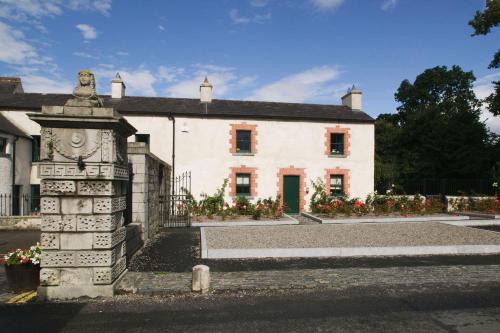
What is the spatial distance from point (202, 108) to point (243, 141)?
3479mm

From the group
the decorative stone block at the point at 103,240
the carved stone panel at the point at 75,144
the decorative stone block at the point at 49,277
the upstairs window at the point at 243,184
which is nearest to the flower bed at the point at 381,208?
the upstairs window at the point at 243,184

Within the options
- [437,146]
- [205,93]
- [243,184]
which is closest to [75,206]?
[243,184]

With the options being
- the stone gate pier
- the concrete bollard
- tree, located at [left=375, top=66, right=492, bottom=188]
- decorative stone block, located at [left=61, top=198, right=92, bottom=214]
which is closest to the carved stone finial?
the stone gate pier

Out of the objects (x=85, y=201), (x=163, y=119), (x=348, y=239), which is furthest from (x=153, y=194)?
(x=163, y=119)

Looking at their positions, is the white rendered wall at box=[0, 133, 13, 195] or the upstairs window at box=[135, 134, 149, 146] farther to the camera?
the upstairs window at box=[135, 134, 149, 146]

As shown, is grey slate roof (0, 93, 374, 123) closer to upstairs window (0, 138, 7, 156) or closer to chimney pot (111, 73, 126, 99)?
chimney pot (111, 73, 126, 99)

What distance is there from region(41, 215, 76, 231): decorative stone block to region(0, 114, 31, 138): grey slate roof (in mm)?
13181

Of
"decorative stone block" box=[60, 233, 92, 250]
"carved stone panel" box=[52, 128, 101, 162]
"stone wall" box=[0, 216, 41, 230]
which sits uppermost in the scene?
"carved stone panel" box=[52, 128, 101, 162]

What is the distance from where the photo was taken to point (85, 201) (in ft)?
19.3

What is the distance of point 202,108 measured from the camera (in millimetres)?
21047

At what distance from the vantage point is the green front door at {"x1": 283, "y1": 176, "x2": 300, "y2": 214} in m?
20.7

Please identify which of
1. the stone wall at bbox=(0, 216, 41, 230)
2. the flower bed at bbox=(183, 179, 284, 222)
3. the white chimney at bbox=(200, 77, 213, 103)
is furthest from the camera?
the white chimney at bbox=(200, 77, 213, 103)

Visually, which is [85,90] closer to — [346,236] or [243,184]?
[346,236]

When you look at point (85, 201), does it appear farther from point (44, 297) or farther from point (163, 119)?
point (163, 119)
